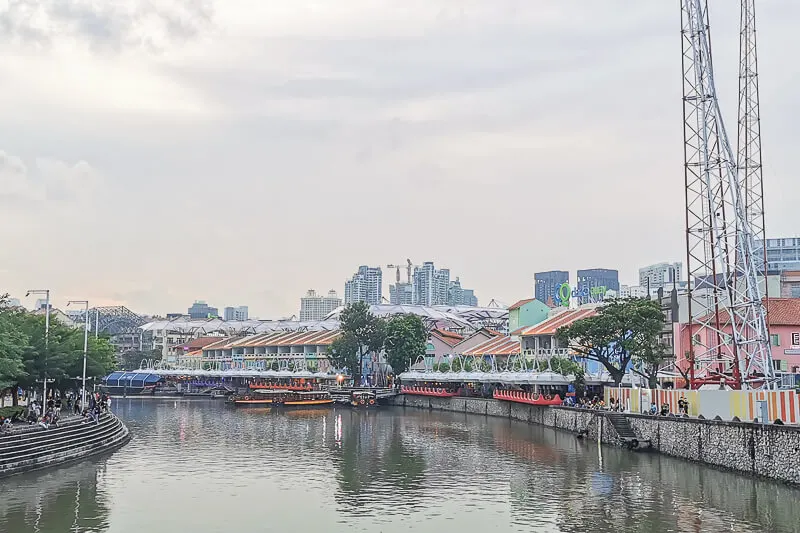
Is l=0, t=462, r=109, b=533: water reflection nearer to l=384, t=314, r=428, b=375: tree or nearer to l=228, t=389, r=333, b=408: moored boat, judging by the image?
l=228, t=389, r=333, b=408: moored boat

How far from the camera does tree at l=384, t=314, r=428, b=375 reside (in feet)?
286

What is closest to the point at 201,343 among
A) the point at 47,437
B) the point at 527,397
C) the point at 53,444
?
the point at 527,397

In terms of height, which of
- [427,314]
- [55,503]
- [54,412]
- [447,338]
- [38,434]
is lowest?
[55,503]

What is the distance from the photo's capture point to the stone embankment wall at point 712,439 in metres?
30.2

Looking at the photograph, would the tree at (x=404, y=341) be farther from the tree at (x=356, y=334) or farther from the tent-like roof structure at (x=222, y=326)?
the tent-like roof structure at (x=222, y=326)

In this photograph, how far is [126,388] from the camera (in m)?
108

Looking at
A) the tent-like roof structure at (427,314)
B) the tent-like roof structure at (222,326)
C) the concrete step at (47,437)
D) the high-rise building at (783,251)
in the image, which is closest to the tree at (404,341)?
the tent-like roof structure at (427,314)

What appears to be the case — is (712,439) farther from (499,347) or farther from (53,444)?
(499,347)

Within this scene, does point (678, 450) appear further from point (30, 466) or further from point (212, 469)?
point (30, 466)

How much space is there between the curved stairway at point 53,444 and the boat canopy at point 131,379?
6378cm

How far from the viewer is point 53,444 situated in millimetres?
36750

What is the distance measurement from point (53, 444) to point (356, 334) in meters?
54.3

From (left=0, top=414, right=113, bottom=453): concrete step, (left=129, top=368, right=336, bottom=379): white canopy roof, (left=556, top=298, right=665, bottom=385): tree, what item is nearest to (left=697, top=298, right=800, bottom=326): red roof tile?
(left=556, top=298, right=665, bottom=385): tree

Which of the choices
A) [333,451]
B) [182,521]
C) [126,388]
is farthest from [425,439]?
[126,388]
